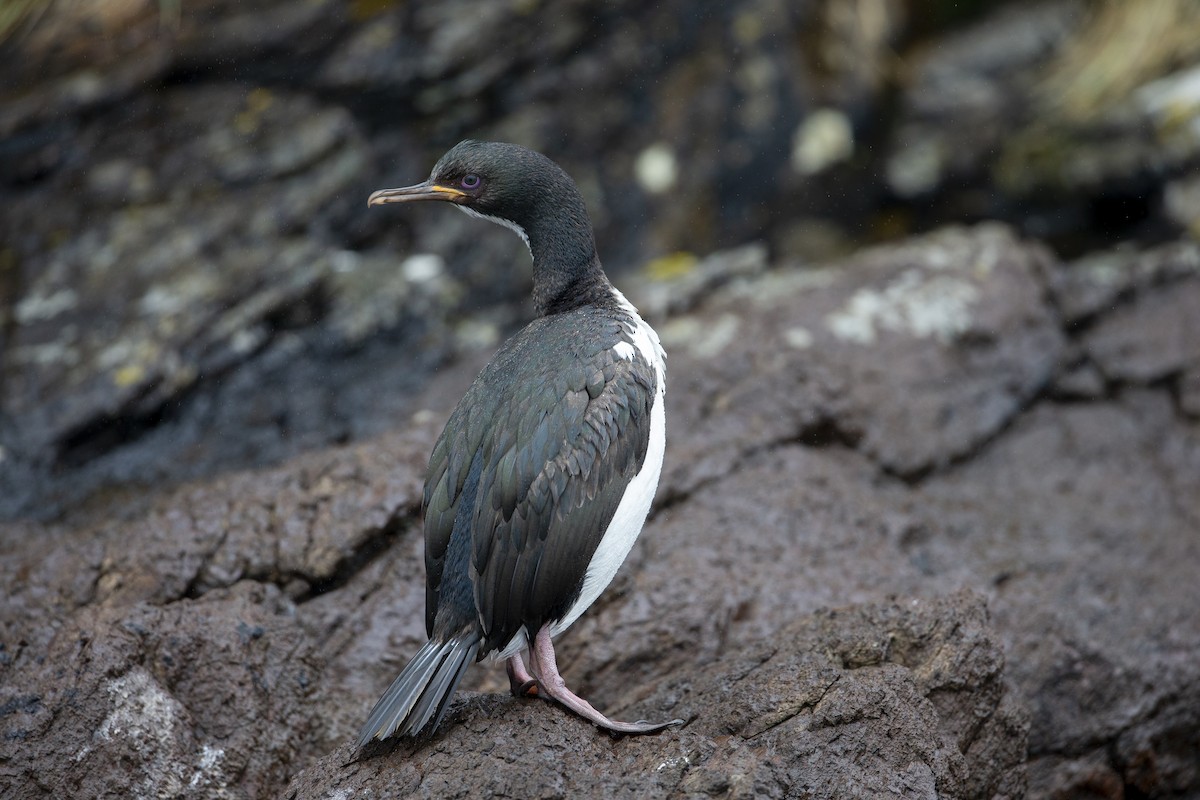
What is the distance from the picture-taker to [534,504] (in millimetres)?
3582

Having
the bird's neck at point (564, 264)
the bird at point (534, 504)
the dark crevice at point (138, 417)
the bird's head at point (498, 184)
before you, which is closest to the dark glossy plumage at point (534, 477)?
the bird at point (534, 504)

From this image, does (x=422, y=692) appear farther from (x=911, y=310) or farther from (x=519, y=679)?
(x=911, y=310)

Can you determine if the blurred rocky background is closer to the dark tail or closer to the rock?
the rock

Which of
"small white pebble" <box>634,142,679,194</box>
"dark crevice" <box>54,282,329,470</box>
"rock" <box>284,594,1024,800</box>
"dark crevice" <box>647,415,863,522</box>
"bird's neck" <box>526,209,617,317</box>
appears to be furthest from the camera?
"small white pebble" <box>634,142,679,194</box>

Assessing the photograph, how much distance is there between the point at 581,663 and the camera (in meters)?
4.21

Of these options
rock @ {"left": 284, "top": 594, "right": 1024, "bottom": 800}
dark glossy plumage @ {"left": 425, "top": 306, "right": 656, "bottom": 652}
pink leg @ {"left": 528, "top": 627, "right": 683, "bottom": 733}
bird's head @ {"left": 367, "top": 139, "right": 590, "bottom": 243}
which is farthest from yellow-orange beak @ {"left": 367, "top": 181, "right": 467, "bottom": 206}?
rock @ {"left": 284, "top": 594, "right": 1024, "bottom": 800}

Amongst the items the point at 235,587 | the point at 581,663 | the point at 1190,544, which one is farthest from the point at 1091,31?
the point at 235,587

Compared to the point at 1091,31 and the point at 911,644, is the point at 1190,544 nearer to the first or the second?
the point at 911,644

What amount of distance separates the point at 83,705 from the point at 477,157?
7.51 feet

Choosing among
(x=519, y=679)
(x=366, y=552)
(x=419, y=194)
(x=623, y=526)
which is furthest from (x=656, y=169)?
(x=519, y=679)

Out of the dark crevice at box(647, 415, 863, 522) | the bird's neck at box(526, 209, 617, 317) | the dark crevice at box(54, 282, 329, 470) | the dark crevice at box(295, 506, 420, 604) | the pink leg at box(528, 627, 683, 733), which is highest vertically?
the bird's neck at box(526, 209, 617, 317)

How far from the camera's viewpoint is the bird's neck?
4.32m

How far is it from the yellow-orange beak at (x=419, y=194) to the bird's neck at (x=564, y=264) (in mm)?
318

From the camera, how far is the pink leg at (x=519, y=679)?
3607 mm
